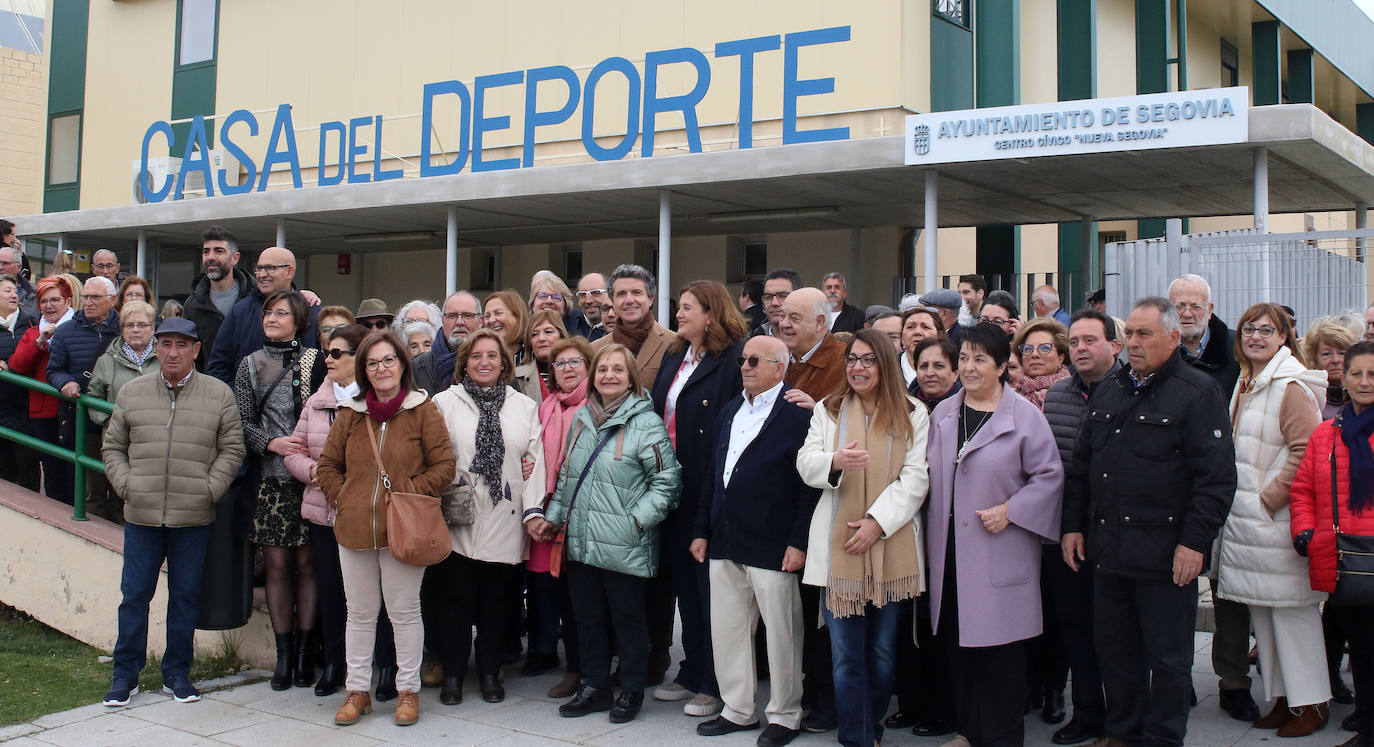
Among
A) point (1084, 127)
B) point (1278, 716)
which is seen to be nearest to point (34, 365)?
point (1278, 716)

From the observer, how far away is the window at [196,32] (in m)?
22.4

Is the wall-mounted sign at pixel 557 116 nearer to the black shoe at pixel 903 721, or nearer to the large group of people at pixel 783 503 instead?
the large group of people at pixel 783 503

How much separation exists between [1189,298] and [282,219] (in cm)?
1386

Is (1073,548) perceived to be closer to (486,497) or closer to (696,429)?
(696,429)

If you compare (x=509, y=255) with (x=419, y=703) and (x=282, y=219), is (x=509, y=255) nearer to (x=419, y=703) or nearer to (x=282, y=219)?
(x=282, y=219)

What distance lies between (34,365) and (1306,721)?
332 inches

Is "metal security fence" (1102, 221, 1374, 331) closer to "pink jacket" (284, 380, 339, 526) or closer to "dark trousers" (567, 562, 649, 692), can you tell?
"dark trousers" (567, 562, 649, 692)

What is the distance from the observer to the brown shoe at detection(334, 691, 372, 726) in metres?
5.91

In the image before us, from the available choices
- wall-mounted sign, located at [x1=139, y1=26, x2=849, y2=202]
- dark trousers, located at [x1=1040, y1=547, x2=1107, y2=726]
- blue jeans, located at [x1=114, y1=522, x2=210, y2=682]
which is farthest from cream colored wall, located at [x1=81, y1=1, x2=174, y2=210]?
dark trousers, located at [x1=1040, y1=547, x2=1107, y2=726]

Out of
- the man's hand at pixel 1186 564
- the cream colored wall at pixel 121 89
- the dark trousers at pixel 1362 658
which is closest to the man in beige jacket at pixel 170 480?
the man's hand at pixel 1186 564

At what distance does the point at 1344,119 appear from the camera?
32125mm

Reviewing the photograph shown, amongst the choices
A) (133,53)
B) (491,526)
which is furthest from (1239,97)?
(133,53)

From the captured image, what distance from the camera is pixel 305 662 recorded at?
6.62m

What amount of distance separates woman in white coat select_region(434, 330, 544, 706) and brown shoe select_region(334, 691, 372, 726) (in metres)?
0.41
